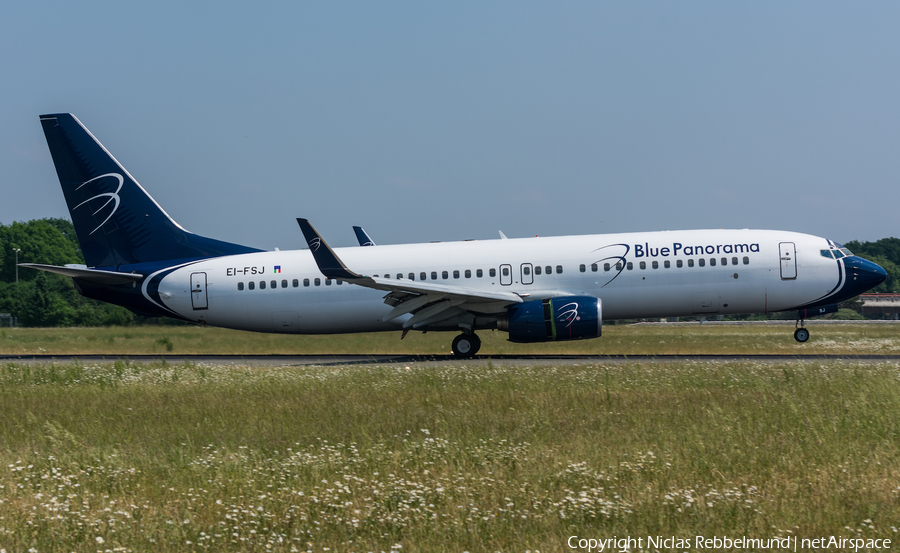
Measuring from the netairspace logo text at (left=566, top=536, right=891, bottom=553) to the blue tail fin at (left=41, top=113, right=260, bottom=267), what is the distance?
20.3 metres

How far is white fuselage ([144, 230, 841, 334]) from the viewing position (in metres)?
21.4

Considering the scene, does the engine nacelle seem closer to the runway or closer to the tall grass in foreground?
the runway

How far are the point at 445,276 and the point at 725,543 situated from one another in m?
16.9

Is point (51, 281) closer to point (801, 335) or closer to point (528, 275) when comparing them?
point (528, 275)

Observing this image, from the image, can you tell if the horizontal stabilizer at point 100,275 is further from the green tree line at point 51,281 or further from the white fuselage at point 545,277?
the green tree line at point 51,281

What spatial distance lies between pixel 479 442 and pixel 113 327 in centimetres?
2411

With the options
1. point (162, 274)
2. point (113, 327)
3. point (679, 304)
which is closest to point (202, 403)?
point (162, 274)

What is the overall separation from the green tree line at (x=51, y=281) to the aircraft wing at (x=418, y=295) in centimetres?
1246

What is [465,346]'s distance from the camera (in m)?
21.8

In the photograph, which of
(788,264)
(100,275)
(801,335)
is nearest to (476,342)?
(788,264)

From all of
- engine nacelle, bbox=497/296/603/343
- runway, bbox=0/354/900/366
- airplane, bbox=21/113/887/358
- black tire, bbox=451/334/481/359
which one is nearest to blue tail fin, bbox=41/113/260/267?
airplane, bbox=21/113/887/358

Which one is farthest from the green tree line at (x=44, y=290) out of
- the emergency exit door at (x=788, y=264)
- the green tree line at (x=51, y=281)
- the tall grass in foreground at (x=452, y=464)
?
the emergency exit door at (x=788, y=264)

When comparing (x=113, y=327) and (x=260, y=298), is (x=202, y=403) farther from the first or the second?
(x=113, y=327)

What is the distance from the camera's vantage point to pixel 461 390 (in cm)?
1314
